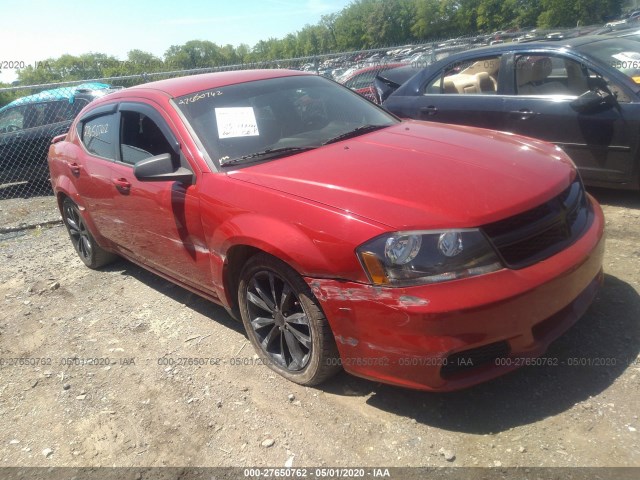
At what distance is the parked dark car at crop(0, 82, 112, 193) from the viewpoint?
9.48 meters

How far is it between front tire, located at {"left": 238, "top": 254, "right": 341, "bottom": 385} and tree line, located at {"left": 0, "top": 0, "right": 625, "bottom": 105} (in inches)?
1259

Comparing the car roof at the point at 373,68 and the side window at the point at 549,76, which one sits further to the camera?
the car roof at the point at 373,68

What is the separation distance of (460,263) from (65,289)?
4062 mm

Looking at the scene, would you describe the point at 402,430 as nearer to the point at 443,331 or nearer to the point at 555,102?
the point at 443,331

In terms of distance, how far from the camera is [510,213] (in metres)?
2.46

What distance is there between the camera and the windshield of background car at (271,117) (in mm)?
3324

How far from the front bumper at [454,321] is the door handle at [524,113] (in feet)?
9.43

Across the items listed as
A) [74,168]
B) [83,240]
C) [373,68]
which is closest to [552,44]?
[74,168]

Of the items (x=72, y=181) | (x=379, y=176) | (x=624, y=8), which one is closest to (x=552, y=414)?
(x=379, y=176)

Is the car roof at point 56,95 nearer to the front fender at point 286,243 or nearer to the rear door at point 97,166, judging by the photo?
the rear door at point 97,166

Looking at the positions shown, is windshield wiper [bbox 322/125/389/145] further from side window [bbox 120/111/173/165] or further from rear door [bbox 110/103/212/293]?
side window [bbox 120/111/173/165]

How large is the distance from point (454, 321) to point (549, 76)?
3944 mm

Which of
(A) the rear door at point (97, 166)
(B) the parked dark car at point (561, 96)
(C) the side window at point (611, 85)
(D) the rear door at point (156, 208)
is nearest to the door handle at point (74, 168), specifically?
(A) the rear door at point (97, 166)

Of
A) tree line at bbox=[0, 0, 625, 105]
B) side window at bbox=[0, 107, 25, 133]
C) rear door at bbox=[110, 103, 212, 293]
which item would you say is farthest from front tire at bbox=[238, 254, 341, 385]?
tree line at bbox=[0, 0, 625, 105]
